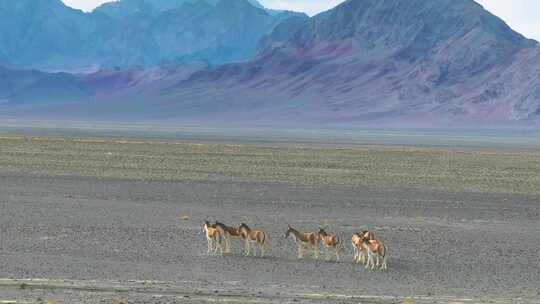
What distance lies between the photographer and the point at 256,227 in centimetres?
2417

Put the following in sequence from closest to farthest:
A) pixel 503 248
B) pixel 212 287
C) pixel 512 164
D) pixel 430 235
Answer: pixel 212 287
pixel 503 248
pixel 430 235
pixel 512 164

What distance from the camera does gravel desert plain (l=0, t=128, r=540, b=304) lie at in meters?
15.4

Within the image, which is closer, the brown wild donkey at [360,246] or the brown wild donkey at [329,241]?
the brown wild donkey at [360,246]

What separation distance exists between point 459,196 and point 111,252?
18338 mm

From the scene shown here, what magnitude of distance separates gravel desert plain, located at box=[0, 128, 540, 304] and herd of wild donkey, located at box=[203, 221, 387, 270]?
11.0 inches

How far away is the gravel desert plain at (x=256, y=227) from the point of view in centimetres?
1541

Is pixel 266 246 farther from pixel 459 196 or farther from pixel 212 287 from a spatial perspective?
pixel 459 196

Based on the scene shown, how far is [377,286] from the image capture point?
1636 centimetres

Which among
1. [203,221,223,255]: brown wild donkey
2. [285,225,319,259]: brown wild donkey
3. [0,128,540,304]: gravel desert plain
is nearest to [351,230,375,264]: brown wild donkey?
[0,128,540,304]: gravel desert plain

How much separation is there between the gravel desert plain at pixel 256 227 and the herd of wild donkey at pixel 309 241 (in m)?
0.28

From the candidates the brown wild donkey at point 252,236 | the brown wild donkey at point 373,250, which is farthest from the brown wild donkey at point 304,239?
the brown wild donkey at point 373,250

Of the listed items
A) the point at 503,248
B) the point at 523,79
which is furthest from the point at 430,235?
the point at 523,79

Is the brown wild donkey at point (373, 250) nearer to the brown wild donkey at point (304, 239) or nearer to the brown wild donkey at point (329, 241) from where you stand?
the brown wild donkey at point (329, 241)

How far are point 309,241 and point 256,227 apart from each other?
5.09m
